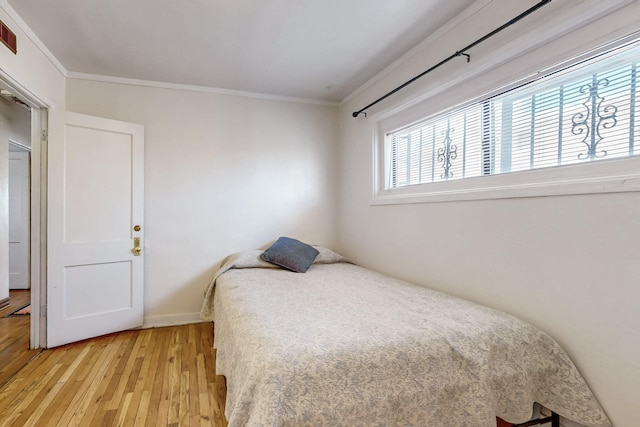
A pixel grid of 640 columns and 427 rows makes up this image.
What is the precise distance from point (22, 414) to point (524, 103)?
3.33 m

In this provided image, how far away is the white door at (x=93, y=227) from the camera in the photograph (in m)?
2.56

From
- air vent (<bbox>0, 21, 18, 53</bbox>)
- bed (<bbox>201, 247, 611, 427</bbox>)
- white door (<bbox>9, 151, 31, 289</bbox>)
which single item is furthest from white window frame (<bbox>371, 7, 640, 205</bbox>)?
white door (<bbox>9, 151, 31, 289</bbox>)

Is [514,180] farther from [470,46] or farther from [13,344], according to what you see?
[13,344]

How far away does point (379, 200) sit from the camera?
289cm

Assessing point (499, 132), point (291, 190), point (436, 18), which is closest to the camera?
point (499, 132)

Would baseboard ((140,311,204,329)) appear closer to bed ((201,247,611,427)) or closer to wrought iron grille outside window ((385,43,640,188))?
bed ((201,247,611,427))

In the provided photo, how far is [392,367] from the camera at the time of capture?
1.22m

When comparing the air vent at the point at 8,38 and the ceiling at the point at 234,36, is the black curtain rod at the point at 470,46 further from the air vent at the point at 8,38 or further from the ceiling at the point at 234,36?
the air vent at the point at 8,38

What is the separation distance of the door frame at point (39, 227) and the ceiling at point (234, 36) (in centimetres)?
64

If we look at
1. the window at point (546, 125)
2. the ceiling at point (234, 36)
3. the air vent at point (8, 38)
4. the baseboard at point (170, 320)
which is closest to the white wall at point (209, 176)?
the baseboard at point (170, 320)

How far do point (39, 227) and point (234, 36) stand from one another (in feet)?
7.40

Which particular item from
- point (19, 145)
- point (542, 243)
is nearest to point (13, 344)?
point (19, 145)

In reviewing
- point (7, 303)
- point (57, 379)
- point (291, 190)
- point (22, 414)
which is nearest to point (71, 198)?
point (57, 379)

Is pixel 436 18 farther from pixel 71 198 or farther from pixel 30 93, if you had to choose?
pixel 71 198
